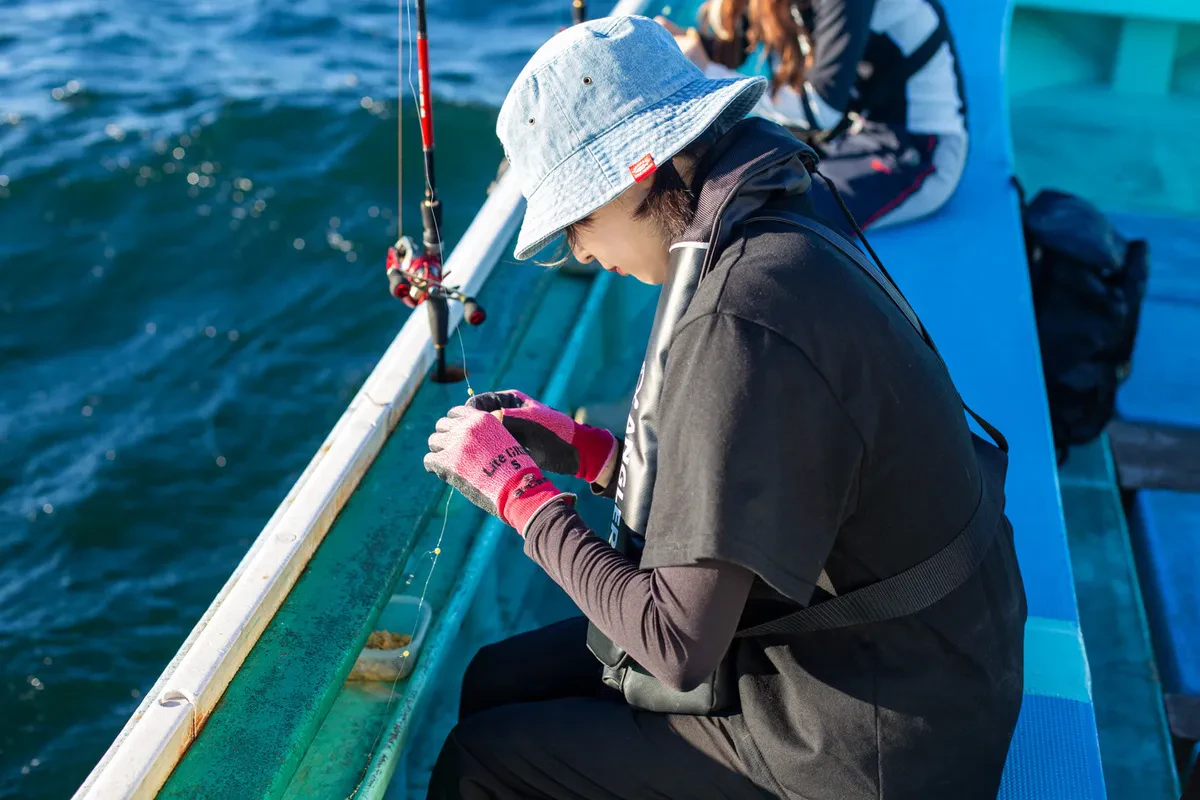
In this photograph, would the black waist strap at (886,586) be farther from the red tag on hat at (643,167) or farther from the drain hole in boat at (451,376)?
the drain hole in boat at (451,376)

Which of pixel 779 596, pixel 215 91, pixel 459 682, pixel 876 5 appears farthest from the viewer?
pixel 215 91

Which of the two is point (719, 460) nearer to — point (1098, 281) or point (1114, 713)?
point (1114, 713)

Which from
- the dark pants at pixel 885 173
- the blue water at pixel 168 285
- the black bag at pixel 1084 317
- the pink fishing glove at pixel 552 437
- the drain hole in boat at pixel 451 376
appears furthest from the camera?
the blue water at pixel 168 285

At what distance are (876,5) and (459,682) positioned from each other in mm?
2429

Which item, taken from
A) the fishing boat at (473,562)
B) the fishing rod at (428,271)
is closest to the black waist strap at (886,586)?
the fishing boat at (473,562)

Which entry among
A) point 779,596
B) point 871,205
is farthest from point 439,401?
point 871,205

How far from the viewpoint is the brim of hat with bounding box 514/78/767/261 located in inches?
64.2

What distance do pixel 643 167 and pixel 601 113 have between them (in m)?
0.13

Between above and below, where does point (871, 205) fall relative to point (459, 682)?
above

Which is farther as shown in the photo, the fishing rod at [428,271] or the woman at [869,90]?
the woman at [869,90]

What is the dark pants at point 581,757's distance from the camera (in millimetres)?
1774

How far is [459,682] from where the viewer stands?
8.74 ft

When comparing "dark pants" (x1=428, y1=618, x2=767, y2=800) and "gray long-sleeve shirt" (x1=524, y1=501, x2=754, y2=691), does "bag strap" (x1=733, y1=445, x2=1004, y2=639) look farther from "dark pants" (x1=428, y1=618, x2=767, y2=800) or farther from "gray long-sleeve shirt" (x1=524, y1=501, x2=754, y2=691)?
"dark pants" (x1=428, y1=618, x2=767, y2=800)

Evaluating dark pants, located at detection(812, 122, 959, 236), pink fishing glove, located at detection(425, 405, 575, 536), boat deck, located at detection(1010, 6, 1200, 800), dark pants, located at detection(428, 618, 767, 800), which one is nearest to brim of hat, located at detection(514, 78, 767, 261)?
pink fishing glove, located at detection(425, 405, 575, 536)
